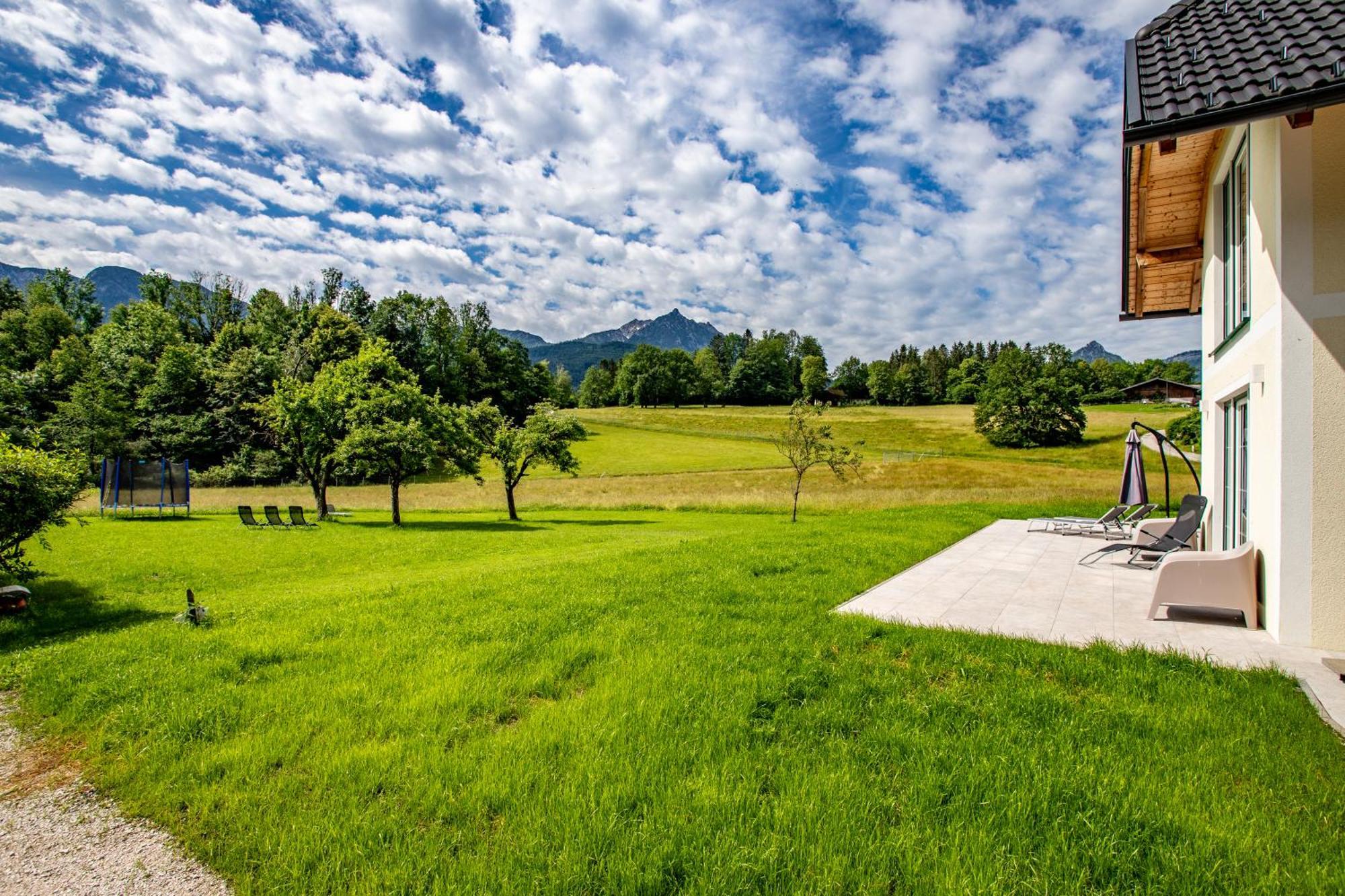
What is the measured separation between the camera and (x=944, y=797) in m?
3.49

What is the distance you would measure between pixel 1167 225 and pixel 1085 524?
6.93 m

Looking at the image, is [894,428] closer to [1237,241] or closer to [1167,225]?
[1167,225]

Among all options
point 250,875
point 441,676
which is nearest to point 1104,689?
point 441,676

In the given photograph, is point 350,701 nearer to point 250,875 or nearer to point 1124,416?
point 250,875

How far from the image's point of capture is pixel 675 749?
3.96 metres

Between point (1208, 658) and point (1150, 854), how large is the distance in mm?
3953

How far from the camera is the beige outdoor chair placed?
686 centimetres

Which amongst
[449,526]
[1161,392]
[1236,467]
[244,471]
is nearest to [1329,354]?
[1236,467]

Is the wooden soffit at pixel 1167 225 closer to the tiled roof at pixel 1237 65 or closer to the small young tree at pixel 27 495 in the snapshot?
the tiled roof at pixel 1237 65

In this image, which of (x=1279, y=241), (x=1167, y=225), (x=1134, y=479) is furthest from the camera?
(x=1134, y=479)

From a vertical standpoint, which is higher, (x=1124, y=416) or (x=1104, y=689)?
(x=1124, y=416)

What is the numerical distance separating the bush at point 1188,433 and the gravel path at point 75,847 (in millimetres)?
59698

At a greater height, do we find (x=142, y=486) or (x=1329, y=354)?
(x=1329, y=354)

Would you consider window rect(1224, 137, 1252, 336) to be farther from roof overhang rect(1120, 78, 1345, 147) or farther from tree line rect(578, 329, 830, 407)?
tree line rect(578, 329, 830, 407)
